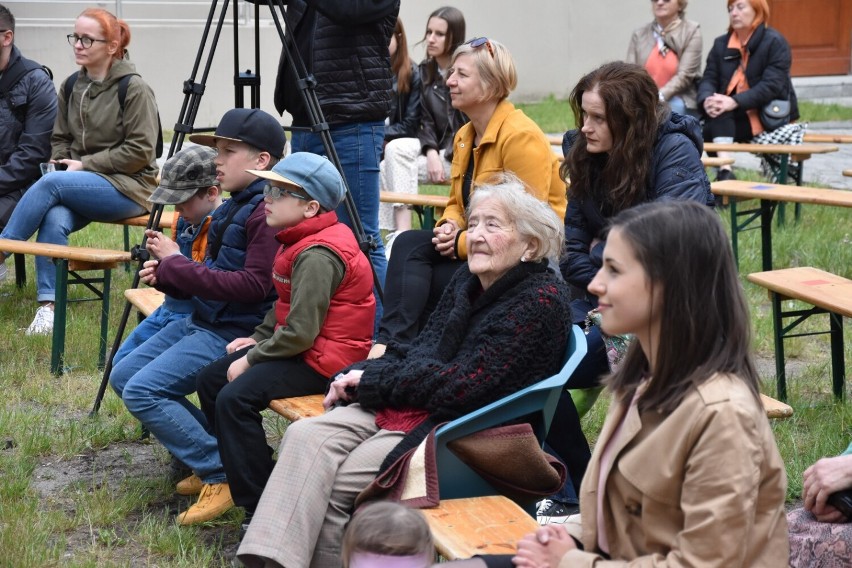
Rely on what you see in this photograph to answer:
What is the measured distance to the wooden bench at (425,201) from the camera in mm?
7379

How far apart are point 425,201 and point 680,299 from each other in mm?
5234

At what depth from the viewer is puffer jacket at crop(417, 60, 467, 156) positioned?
817 centimetres

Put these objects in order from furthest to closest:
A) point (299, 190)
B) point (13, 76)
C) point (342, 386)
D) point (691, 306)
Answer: point (13, 76), point (299, 190), point (342, 386), point (691, 306)

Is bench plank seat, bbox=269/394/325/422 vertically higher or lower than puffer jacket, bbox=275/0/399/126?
lower

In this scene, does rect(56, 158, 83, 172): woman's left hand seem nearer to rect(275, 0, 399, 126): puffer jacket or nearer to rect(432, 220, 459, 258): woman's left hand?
rect(275, 0, 399, 126): puffer jacket

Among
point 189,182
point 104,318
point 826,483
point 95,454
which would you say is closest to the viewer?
point 826,483

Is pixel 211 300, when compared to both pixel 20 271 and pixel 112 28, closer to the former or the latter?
pixel 112 28

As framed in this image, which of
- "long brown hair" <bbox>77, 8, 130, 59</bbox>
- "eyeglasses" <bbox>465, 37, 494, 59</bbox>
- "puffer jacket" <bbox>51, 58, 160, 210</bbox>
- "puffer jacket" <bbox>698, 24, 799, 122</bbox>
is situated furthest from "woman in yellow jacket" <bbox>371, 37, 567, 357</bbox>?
"puffer jacket" <bbox>698, 24, 799, 122</bbox>

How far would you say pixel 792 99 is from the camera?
9844 millimetres

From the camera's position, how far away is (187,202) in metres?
4.55

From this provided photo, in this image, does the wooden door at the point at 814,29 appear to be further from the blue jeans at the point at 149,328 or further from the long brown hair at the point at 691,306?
the long brown hair at the point at 691,306

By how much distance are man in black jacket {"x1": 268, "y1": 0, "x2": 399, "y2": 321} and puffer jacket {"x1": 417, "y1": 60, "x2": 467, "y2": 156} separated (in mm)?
2872

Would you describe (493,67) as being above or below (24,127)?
above

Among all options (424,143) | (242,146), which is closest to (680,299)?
(242,146)
